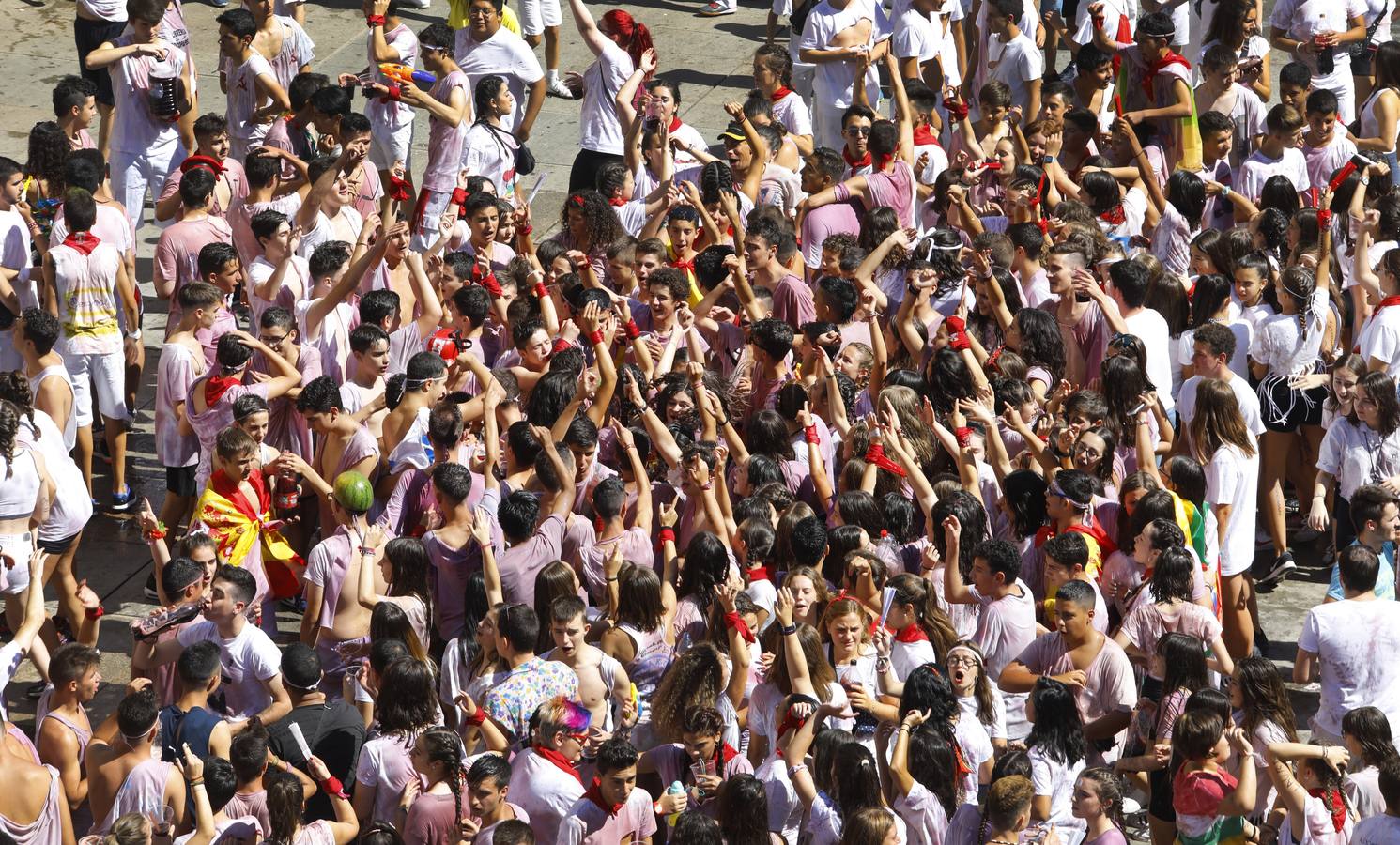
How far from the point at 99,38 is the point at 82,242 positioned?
13.0 ft

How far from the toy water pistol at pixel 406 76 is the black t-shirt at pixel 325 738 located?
5.61 meters

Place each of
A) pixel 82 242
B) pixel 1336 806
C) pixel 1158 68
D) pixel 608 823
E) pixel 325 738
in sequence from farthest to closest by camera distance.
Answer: pixel 1158 68 < pixel 82 242 < pixel 325 738 < pixel 1336 806 < pixel 608 823

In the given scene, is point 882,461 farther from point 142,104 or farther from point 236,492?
point 142,104

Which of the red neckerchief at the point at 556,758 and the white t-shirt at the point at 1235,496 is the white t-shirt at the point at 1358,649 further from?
the red neckerchief at the point at 556,758

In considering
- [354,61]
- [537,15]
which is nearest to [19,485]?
[537,15]

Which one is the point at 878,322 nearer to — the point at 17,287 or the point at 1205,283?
the point at 1205,283

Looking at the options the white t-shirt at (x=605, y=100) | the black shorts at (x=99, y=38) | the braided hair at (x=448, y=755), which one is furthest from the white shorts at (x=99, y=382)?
the braided hair at (x=448, y=755)

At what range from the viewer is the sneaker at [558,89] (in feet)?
52.2

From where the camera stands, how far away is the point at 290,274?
10.1 metres

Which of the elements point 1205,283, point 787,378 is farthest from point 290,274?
point 1205,283

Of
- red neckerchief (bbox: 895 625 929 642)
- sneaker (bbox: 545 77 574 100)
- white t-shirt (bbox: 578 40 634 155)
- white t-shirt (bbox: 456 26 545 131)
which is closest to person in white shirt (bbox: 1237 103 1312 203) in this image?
white t-shirt (bbox: 578 40 634 155)

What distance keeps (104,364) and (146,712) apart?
12.1 ft

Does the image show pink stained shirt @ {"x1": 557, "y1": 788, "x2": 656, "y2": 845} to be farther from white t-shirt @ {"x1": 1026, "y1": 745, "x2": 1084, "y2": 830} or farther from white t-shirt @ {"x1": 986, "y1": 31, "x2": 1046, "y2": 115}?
white t-shirt @ {"x1": 986, "y1": 31, "x2": 1046, "y2": 115}

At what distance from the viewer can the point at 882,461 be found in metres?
8.78
